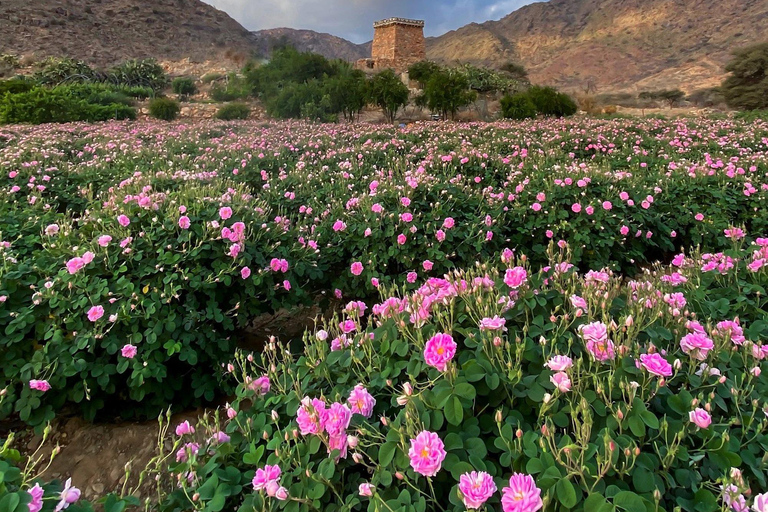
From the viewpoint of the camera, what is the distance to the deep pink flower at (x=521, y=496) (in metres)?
0.94

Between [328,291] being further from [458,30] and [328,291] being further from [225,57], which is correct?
[458,30]

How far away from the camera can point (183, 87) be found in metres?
29.1

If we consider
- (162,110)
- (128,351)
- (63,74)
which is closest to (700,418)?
(128,351)

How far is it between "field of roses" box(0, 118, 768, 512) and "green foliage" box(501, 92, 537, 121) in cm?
1339

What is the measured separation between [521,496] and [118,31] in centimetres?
5279

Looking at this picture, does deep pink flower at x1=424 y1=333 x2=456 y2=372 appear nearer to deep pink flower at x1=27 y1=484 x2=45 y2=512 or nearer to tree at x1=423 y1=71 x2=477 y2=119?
deep pink flower at x1=27 y1=484 x2=45 y2=512

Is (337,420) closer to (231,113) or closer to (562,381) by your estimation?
(562,381)

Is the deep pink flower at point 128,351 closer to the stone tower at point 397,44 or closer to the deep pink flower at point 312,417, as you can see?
the deep pink flower at point 312,417

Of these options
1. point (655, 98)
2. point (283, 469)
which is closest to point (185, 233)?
point (283, 469)

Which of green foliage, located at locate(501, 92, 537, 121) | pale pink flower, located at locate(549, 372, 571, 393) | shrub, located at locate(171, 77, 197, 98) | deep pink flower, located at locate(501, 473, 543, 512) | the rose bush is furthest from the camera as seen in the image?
shrub, located at locate(171, 77, 197, 98)

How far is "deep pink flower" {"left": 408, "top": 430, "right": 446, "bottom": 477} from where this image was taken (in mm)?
1032

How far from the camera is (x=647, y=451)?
1.25 m

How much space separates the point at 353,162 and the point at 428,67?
24264 mm

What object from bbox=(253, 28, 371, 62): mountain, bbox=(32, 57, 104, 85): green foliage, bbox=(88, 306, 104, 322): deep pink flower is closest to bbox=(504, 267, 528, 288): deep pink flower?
bbox=(88, 306, 104, 322): deep pink flower
